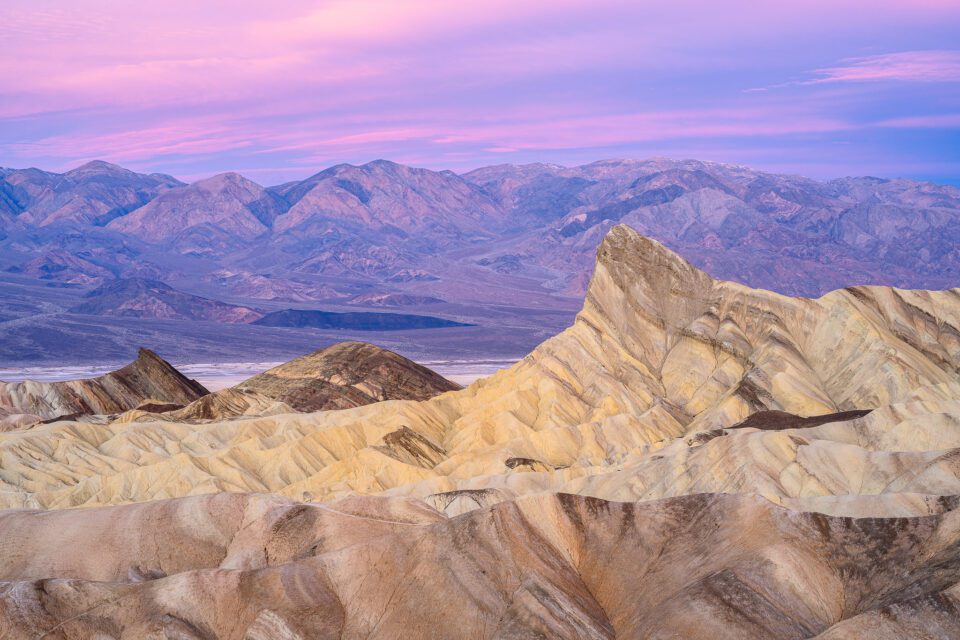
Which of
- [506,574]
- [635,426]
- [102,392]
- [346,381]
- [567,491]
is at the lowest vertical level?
[346,381]

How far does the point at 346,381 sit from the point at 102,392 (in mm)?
22381

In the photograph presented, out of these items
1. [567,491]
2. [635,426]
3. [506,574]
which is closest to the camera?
[506,574]

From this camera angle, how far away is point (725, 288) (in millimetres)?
87438

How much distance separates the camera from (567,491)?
54.9 meters

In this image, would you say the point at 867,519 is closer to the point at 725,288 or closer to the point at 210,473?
the point at 210,473

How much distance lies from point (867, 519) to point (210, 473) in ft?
147

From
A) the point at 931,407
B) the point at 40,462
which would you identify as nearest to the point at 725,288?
→ the point at 931,407

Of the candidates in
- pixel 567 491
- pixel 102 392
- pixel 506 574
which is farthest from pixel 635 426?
pixel 102 392

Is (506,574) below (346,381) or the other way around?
the other way around

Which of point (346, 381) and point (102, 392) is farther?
point (346, 381)

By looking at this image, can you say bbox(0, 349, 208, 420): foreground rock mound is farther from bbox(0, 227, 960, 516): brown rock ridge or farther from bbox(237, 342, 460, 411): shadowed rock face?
bbox(0, 227, 960, 516): brown rock ridge

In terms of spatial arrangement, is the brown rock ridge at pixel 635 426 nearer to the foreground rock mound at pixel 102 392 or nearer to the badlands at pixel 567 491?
the badlands at pixel 567 491

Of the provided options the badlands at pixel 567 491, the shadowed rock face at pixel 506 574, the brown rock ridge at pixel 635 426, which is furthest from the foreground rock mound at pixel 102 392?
the shadowed rock face at pixel 506 574

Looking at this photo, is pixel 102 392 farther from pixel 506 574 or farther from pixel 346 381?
pixel 506 574
